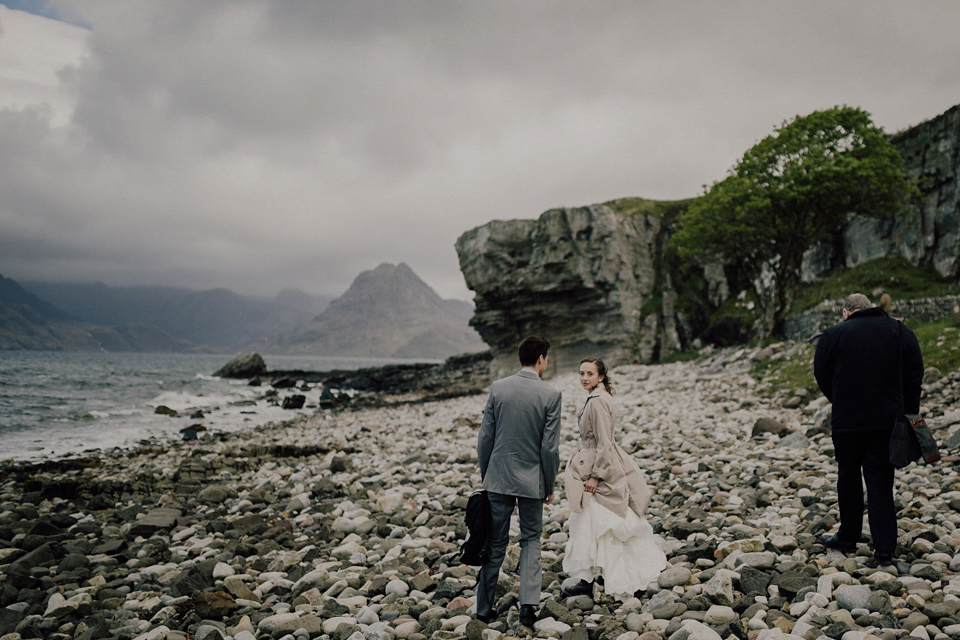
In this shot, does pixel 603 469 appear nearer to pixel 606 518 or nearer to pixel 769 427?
pixel 606 518

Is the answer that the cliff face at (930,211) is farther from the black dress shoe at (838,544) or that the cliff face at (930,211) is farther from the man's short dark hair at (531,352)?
the man's short dark hair at (531,352)

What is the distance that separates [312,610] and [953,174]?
34.8 metres

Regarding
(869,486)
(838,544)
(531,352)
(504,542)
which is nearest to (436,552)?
(504,542)

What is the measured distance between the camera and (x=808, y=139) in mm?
25000

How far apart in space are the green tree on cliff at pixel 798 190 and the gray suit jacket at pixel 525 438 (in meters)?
24.7

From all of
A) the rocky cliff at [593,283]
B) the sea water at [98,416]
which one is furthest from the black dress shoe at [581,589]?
the rocky cliff at [593,283]

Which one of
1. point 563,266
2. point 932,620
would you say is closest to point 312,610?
point 932,620

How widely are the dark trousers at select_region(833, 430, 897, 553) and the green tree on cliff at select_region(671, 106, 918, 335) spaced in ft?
→ 74.0

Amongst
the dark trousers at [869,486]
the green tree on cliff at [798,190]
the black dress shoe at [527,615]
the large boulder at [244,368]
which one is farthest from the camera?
the large boulder at [244,368]

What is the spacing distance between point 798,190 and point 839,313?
6203 mm

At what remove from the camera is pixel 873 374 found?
550cm

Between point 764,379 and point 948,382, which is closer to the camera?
point 948,382

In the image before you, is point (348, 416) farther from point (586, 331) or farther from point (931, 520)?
point (931, 520)

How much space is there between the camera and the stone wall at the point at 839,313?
20.1 m
